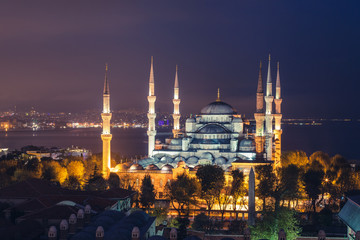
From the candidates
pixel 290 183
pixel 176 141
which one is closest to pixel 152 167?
pixel 176 141

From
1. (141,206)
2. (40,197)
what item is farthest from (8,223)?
(141,206)

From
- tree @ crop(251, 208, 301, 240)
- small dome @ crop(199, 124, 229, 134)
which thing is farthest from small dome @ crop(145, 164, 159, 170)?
tree @ crop(251, 208, 301, 240)

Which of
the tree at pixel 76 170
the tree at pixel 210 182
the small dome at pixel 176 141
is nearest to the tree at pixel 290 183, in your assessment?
the tree at pixel 210 182

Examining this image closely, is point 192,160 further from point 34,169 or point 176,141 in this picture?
point 34,169

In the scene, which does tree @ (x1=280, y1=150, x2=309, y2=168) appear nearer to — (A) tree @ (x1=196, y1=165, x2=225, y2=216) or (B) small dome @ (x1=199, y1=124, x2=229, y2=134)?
(B) small dome @ (x1=199, y1=124, x2=229, y2=134)

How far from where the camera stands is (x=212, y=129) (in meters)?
41.6

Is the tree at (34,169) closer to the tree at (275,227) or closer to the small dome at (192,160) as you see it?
the small dome at (192,160)

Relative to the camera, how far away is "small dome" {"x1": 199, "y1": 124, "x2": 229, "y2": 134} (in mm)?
41438

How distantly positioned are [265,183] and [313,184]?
137 inches

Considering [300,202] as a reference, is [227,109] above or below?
above

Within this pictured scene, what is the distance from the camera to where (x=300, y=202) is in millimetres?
31281

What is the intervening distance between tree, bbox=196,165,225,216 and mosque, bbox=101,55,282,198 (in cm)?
485

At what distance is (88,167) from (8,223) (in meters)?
21.1

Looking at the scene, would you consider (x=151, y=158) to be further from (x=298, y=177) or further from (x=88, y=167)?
(x=298, y=177)
